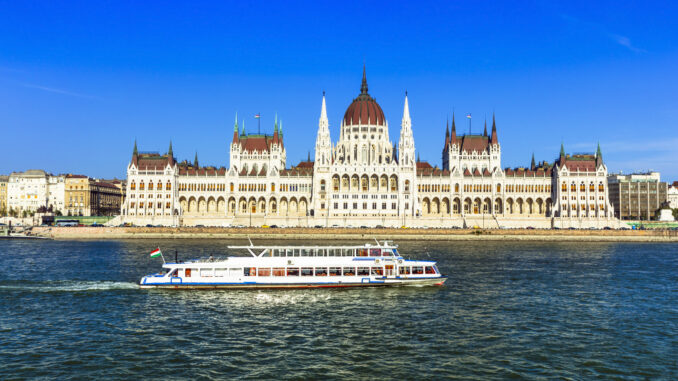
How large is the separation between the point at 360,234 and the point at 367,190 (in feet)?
88.6

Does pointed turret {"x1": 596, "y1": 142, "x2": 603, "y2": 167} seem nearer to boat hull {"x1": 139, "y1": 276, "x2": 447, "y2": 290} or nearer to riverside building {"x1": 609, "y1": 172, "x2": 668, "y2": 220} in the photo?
riverside building {"x1": 609, "y1": 172, "x2": 668, "y2": 220}

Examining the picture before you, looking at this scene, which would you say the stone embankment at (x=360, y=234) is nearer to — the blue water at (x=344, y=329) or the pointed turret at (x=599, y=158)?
the pointed turret at (x=599, y=158)

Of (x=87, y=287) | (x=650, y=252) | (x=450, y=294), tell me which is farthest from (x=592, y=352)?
(x=650, y=252)

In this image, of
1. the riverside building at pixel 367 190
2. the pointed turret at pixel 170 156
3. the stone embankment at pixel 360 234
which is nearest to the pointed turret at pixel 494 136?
the riverside building at pixel 367 190

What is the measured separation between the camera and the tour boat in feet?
155

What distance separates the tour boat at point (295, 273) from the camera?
47125 millimetres

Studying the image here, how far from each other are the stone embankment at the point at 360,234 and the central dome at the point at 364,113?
42621 mm

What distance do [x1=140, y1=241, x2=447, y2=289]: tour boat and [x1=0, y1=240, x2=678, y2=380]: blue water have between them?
3.52ft

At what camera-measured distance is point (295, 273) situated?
159 feet

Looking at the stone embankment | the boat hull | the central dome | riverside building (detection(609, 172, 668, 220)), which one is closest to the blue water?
the boat hull

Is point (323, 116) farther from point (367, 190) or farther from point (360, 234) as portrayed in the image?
point (360, 234)

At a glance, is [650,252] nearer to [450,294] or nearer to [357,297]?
[450,294]

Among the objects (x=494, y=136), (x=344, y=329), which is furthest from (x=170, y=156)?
(x=344, y=329)

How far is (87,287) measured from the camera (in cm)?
4625
